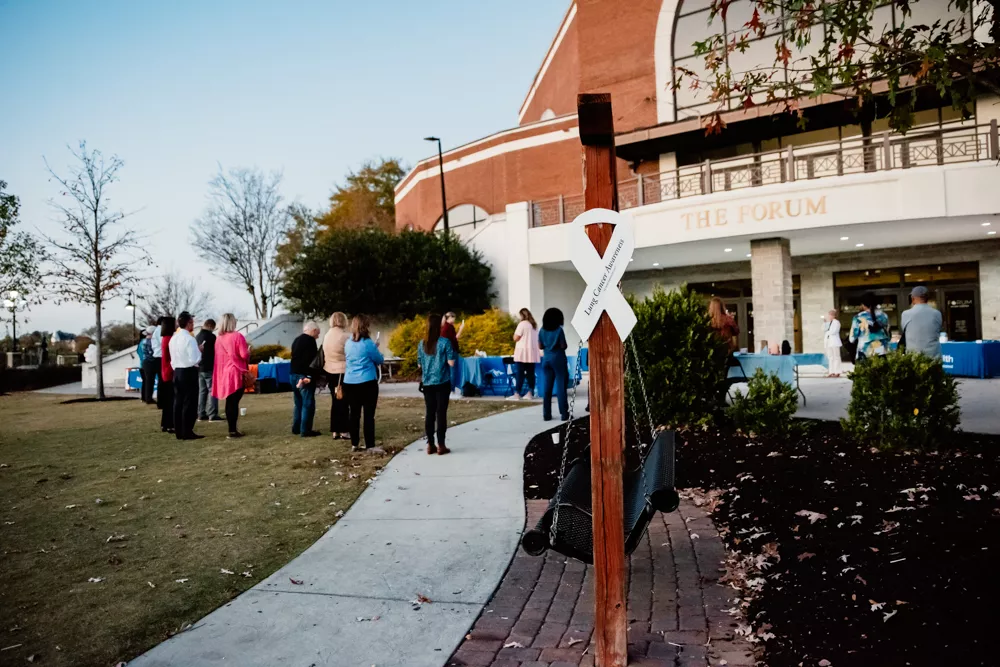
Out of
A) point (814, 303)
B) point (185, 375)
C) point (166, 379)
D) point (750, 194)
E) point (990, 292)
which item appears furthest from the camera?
point (814, 303)

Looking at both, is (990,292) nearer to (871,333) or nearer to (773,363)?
(871,333)

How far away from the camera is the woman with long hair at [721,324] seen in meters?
8.45

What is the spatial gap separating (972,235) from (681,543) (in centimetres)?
2173

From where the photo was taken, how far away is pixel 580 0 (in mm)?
27719

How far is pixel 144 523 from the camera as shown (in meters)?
5.72

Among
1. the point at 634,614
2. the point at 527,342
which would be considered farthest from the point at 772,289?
the point at 634,614

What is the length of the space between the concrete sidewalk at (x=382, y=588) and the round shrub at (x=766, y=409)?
2951 millimetres

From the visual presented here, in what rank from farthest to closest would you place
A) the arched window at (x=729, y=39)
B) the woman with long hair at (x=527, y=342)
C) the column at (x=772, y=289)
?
the arched window at (x=729, y=39)
the column at (x=772, y=289)
the woman with long hair at (x=527, y=342)

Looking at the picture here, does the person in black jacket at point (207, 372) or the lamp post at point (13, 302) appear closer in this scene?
the person in black jacket at point (207, 372)

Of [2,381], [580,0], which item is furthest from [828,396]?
[2,381]

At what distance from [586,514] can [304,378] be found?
715cm

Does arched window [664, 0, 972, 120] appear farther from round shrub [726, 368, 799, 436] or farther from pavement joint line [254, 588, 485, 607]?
pavement joint line [254, 588, 485, 607]

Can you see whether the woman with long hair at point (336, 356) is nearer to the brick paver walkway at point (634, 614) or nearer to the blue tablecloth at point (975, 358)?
the brick paver walkway at point (634, 614)

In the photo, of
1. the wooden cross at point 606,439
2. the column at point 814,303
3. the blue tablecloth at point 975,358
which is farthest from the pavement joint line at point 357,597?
the column at point 814,303
